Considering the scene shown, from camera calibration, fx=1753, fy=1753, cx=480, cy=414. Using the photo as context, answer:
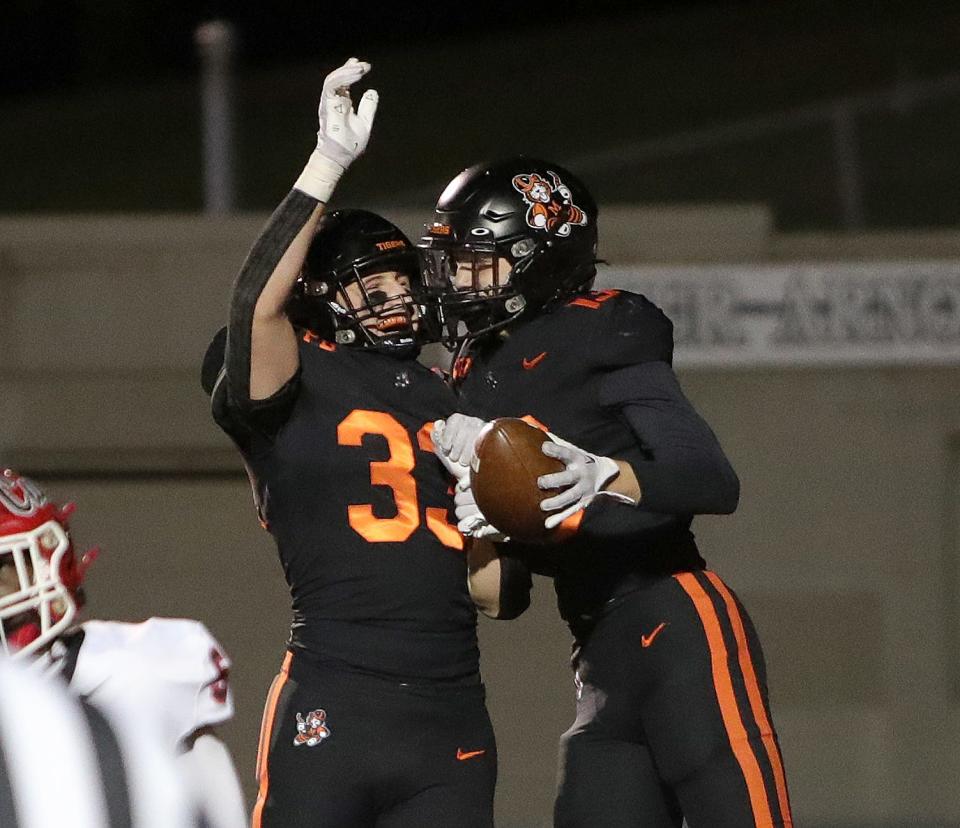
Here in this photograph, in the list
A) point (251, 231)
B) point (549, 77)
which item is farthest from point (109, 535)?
point (549, 77)

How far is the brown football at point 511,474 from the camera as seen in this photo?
3100 mm

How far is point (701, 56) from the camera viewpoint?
39.5 ft

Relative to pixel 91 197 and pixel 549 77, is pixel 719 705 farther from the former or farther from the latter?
pixel 549 77

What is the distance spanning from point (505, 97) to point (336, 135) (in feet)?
26.4

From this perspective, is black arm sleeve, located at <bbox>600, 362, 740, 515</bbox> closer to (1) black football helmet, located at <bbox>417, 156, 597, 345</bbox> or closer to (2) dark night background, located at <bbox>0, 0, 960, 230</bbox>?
(1) black football helmet, located at <bbox>417, 156, 597, 345</bbox>

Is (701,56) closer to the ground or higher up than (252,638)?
higher up

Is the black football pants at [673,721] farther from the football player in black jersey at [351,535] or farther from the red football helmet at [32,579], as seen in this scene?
the red football helmet at [32,579]

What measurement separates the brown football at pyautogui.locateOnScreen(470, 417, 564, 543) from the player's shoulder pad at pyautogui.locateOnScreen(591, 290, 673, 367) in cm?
33

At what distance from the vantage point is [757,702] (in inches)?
136

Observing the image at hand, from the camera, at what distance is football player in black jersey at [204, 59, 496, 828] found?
3207 mm

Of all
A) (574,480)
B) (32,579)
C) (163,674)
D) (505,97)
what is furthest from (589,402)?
(505,97)

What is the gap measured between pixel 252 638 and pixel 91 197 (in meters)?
4.09

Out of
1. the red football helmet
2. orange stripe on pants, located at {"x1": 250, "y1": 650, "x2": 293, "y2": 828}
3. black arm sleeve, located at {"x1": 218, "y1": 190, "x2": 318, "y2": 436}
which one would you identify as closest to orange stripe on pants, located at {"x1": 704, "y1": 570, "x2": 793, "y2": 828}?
orange stripe on pants, located at {"x1": 250, "y1": 650, "x2": 293, "y2": 828}

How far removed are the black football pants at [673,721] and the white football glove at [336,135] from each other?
1037 mm
